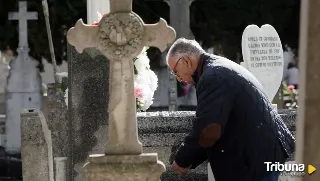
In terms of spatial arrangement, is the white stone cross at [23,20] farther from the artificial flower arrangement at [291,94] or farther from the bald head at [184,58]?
the bald head at [184,58]

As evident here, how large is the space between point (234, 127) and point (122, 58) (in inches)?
Result: 30.1

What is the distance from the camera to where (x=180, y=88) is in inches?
762

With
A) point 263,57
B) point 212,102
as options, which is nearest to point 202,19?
point 263,57

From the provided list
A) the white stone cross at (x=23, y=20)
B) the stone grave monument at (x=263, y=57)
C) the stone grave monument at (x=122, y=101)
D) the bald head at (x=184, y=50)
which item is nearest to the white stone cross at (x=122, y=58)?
the stone grave monument at (x=122, y=101)

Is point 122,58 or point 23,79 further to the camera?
point 23,79

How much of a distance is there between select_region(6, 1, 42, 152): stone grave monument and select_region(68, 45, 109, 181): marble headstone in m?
9.45

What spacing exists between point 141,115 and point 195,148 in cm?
234

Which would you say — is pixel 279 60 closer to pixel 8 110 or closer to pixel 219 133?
pixel 219 133

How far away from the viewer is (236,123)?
4.21m

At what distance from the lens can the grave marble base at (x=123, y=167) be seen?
4.38 m

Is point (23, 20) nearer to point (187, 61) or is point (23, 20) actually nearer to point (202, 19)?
point (202, 19)

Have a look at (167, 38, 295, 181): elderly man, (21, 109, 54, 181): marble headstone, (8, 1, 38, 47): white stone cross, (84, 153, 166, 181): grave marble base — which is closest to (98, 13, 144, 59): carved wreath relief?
(167, 38, 295, 181): elderly man

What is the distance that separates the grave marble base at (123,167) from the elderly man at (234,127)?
255mm

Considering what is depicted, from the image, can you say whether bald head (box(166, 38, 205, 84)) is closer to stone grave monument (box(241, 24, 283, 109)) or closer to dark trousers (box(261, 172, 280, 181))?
dark trousers (box(261, 172, 280, 181))
